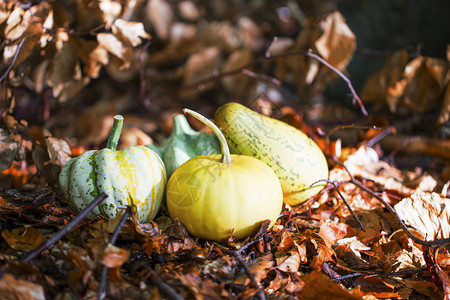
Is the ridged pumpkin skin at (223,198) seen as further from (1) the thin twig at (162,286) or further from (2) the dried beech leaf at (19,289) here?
(2) the dried beech leaf at (19,289)

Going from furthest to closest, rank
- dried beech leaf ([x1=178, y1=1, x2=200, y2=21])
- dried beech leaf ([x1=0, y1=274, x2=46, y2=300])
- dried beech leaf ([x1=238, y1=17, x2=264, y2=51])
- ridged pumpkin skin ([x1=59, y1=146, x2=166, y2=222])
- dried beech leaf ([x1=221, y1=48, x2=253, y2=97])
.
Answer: dried beech leaf ([x1=178, y1=1, x2=200, y2=21]) → dried beech leaf ([x1=238, y1=17, x2=264, y2=51]) → dried beech leaf ([x1=221, y1=48, x2=253, y2=97]) → ridged pumpkin skin ([x1=59, y1=146, x2=166, y2=222]) → dried beech leaf ([x1=0, y1=274, x2=46, y2=300])

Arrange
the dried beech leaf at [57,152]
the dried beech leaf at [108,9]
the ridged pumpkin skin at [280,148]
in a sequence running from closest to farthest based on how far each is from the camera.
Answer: the ridged pumpkin skin at [280,148], the dried beech leaf at [57,152], the dried beech leaf at [108,9]

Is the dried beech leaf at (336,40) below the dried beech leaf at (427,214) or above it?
above

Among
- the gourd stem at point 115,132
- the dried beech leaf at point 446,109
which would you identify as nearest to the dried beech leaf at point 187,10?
the dried beech leaf at point 446,109

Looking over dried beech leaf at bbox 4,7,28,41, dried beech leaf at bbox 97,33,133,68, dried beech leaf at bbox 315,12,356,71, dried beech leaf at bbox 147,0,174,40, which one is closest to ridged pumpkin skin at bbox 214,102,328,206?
dried beech leaf at bbox 97,33,133,68

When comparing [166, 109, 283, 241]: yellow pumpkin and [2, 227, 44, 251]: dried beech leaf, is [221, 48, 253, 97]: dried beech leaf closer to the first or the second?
[166, 109, 283, 241]: yellow pumpkin

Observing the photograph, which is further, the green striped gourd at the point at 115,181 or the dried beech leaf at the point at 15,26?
the dried beech leaf at the point at 15,26

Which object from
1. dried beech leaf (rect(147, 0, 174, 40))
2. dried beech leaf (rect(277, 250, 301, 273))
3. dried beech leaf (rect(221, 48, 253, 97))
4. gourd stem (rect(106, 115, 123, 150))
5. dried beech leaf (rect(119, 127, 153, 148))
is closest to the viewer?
dried beech leaf (rect(277, 250, 301, 273))

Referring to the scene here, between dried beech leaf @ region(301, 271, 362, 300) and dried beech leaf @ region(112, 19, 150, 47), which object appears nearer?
dried beech leaf @ region(301, 271, 362, 300)

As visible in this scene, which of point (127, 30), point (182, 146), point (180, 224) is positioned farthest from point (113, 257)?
point (127, 30)
